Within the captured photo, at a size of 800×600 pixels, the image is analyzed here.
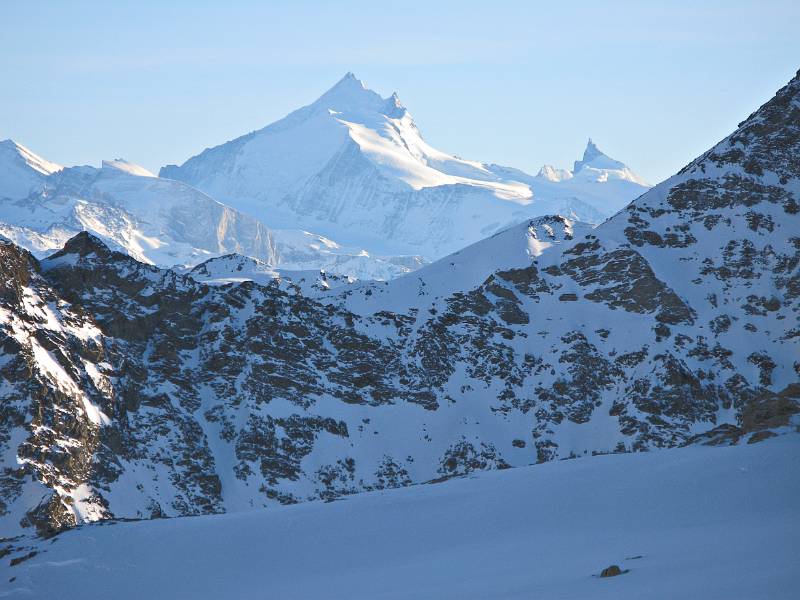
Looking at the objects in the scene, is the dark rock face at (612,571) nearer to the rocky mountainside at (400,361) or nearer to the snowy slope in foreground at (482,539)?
the snowy slope in foreground at (482,539)

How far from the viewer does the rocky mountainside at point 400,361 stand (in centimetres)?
13175

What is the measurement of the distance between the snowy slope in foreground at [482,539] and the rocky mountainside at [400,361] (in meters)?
48.8

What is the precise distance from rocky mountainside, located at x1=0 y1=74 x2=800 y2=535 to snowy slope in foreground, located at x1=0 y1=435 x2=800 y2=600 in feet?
160

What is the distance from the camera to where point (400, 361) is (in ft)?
529

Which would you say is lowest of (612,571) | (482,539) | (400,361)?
(482,539)

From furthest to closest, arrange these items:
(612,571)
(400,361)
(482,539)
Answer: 1. (400,361)
2. (482,539)
3. (612,571)

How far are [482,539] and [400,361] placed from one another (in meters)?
95.8

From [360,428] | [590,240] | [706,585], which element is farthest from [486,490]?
[590,240]

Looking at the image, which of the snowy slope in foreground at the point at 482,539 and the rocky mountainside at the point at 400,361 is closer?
the snowy slope in foreground at the point at 482,539

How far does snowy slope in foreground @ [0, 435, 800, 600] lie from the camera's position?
53.0 m

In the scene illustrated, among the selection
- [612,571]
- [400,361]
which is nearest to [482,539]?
[612,571]

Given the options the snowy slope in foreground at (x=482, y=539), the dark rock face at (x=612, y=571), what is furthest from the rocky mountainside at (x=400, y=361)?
the dark rock face at (x=612, y=571)

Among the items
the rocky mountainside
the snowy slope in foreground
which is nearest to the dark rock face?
the snowy slope in foreground

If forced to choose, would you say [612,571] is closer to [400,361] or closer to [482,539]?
[482,539]
